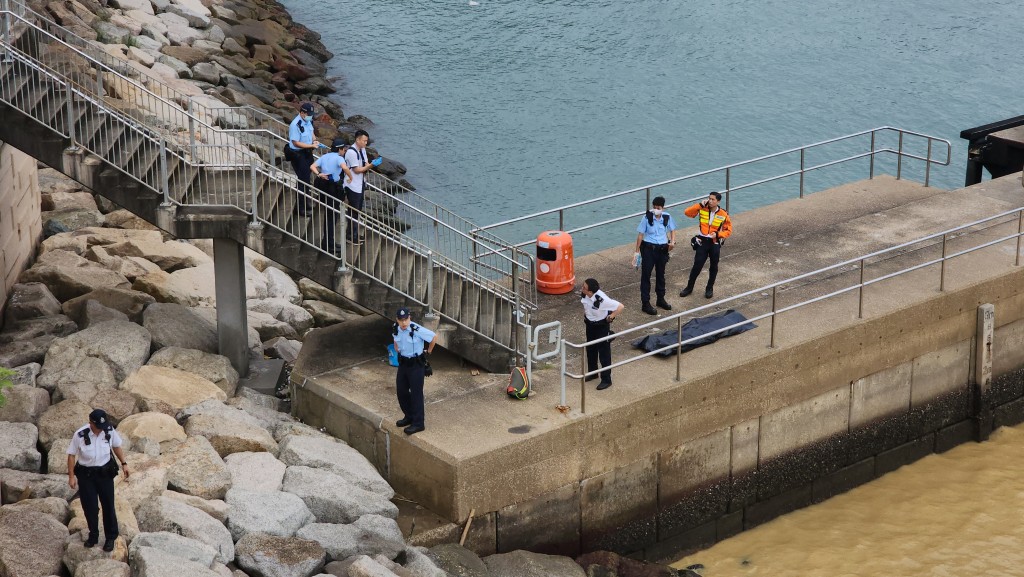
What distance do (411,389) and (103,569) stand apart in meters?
3.84

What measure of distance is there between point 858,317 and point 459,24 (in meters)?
30.9

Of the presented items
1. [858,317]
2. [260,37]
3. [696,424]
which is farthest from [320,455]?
[260,37]

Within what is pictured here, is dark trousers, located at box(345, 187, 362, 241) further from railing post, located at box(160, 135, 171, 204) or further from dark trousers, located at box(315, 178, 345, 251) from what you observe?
railing post, located at box(160, 135, 171, 204)

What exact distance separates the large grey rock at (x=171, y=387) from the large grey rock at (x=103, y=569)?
350cm

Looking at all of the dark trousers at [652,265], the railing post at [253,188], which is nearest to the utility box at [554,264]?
the dark trousers at [652,265]

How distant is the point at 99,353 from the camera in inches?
655

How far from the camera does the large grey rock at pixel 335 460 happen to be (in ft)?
49.1

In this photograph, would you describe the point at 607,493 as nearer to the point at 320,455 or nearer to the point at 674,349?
the point at 674,349

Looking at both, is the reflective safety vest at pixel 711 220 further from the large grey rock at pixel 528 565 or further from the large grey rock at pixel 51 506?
the large grey rock at pixel 51 506

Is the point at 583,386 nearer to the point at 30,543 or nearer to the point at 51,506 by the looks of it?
the point at 51,506

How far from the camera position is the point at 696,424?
16172 mm

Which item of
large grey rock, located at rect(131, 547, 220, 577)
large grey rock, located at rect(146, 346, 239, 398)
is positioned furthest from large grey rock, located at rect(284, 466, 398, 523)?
large grey rock, located at rect(146, 346, 239, 398)

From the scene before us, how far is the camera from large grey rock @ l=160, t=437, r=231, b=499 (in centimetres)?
1416

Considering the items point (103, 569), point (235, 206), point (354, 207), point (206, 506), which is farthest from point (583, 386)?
point (103, 569)
